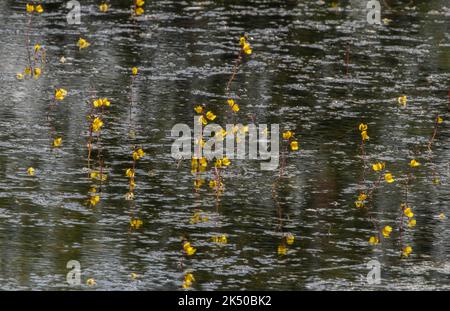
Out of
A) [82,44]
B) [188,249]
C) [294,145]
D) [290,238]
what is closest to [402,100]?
[294,145]

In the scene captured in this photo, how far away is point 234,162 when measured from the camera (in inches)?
412

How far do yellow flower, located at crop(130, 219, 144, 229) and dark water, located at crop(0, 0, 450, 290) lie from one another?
82 mm

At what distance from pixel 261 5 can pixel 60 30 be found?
12.0 feet

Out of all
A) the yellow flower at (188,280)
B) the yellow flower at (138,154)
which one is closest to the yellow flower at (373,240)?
the yellow flower at (188,280)

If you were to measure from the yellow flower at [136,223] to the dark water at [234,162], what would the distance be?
0.08 meters

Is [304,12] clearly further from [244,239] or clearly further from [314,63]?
[244,239]

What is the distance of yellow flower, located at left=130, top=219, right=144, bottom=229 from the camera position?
8555 millimetres

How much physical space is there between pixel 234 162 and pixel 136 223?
6.65 ft

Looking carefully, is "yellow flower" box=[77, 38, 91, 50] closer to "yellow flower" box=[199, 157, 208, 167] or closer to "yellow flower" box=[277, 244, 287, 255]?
"yellow flower" box=[199, 157, 208, 167]

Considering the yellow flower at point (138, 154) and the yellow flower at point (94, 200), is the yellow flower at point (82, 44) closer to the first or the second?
the yellow flower at point (138, 154)

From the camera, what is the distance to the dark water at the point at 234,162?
789cm

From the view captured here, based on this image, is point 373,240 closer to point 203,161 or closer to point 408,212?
point 408,212

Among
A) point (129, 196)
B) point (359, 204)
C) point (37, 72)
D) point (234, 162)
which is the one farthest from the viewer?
point (37, 72)
